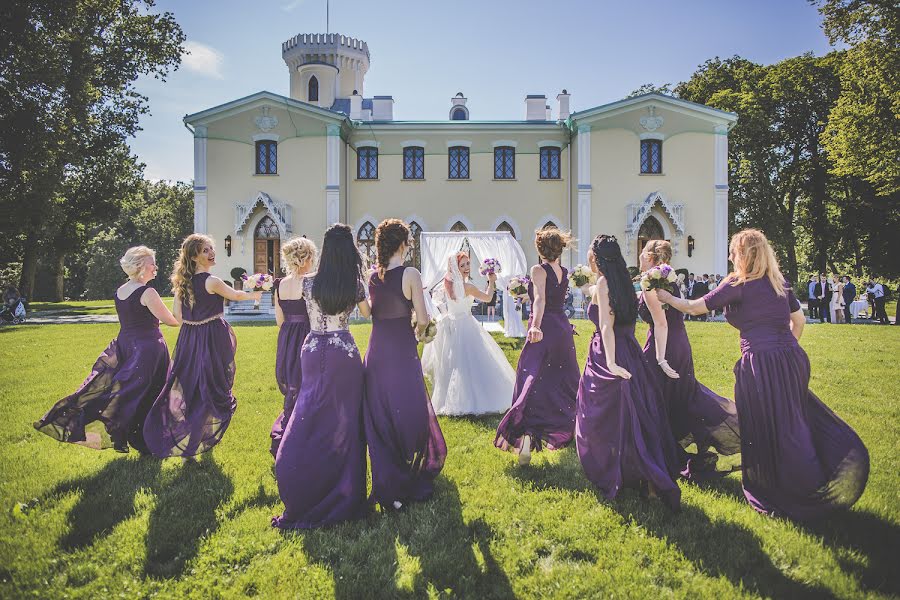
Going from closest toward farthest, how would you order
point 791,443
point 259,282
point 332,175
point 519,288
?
point 791,443 < point 259,282 < point 519,288 < point 332,175

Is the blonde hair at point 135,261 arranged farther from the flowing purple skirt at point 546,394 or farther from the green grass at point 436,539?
the flowing purple skirt at point 546,394

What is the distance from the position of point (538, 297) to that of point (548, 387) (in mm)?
903

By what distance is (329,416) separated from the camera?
4.24 m

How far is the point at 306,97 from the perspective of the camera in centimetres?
3475

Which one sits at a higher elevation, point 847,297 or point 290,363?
point 847,297

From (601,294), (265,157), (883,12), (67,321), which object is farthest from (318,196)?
(883,12)

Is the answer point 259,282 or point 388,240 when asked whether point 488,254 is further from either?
point 388,240

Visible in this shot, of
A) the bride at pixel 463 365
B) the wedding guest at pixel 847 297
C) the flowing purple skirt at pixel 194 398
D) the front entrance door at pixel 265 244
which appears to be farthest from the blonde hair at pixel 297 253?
the wedding guest at pixel 847 297

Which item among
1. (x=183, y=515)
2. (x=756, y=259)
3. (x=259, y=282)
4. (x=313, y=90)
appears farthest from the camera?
(x=313, y=90)

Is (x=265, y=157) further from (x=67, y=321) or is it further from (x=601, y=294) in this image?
(x=601, y=294)

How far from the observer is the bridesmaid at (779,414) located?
4074 mm

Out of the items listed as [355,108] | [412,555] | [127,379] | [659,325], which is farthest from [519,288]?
[355,108]

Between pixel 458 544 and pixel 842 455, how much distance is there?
283 centimetres

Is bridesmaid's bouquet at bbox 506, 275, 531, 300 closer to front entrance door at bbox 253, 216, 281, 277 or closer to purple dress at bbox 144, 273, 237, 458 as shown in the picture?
purple dress at bbox 144, 273, 237, 458
